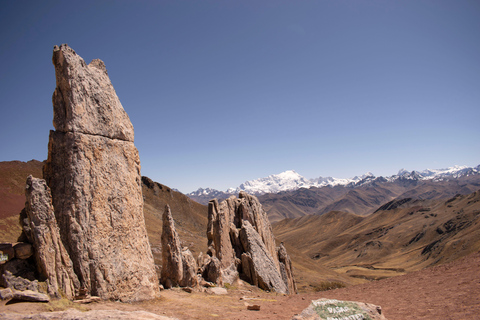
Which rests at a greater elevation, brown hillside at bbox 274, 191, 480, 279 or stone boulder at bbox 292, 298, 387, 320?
stone boulder at bbox 292, 298, 387, 320

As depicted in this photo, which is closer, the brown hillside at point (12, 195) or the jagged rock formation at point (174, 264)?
the jagged rock formation at point (174, 264)

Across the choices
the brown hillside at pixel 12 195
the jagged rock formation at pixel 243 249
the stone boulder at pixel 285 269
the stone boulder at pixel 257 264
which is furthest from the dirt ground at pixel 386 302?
the brown hillside at pixel 12 195

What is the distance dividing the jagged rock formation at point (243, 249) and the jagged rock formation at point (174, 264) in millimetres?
2565

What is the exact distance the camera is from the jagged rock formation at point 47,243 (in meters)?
Result: 9.77

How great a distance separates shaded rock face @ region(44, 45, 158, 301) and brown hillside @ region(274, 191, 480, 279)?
60.6 meters

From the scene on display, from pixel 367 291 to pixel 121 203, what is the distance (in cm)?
1495

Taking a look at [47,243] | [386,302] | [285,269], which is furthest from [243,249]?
[47,243]

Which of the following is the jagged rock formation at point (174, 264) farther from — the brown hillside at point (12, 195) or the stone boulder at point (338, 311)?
the brown hillside at point (12, 195)

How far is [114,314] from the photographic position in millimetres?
7859

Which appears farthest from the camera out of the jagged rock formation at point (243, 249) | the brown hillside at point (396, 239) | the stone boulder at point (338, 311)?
the brown hillside at point (396, 239)

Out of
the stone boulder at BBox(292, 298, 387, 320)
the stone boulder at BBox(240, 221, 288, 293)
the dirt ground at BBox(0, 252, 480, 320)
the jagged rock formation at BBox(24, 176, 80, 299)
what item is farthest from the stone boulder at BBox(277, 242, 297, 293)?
the jagged rock formation at BBox(24, 176, 80, 299)

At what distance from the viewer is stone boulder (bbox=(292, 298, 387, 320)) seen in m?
7.17

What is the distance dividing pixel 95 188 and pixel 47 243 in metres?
2.48

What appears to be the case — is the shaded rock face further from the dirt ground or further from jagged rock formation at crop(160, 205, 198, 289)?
jagged rock formation at crop(160, 205, 198, 289)
